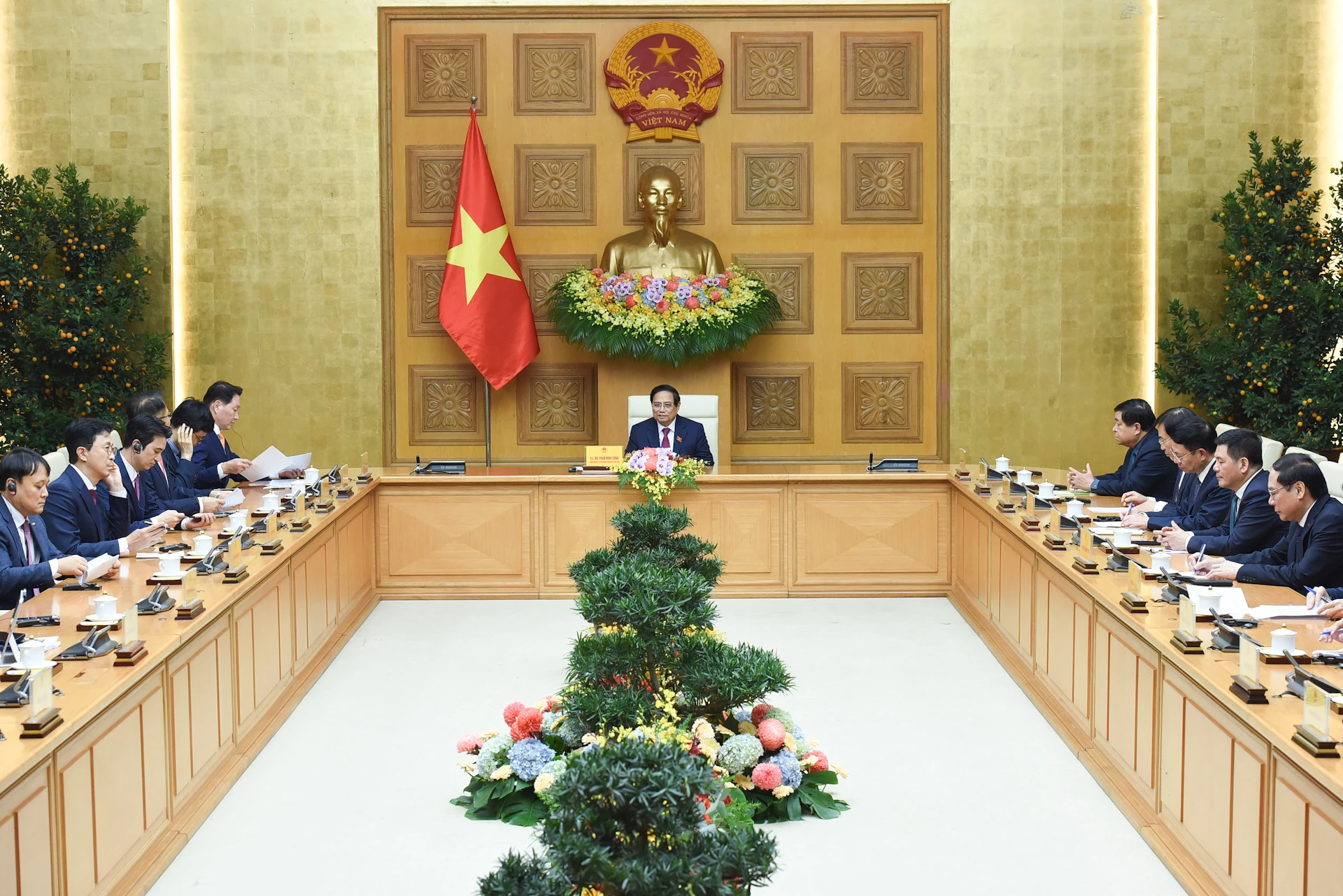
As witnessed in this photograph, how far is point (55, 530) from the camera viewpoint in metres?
5.56

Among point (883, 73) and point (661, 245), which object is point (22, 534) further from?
point (883, 73)

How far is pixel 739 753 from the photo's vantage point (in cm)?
438

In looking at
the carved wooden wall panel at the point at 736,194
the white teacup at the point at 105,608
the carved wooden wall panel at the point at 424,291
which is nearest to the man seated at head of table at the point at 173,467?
the white teacup at the point at 105,608

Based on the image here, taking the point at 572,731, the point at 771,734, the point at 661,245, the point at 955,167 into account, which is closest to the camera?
the point at 572,731

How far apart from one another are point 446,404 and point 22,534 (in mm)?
5158

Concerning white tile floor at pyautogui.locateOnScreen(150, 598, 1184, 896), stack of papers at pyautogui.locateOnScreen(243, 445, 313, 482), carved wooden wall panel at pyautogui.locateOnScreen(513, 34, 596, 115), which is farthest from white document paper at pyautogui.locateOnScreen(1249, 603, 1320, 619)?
carved wooden wall panel at pyautogui.locateOnScreen(513, 34, 596, 115)

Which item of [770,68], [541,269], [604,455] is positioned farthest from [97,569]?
[770,68]

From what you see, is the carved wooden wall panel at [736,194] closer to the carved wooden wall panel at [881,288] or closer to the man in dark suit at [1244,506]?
the carved wooden wall panel at [881,288]

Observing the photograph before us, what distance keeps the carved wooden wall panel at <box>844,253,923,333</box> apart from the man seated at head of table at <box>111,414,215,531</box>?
512 cm

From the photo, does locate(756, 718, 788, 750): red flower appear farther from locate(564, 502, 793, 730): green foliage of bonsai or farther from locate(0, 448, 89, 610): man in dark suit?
locate(0, 448, 89, 610): man in dark suit

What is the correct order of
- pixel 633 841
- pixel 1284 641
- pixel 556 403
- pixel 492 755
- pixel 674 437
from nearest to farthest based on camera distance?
pixel 633 841, pixel 1284 641, pixel 492 755, pixel 674 437, pixel 556 403

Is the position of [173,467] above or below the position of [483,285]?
below

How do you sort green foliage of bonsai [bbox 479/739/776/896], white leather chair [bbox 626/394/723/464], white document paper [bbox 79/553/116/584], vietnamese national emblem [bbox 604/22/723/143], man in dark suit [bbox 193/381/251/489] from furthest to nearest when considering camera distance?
vietnamese national emblem [bbox 604/22/723/143] < white leather chair [bbox 626/394/723/464] < man in dark suit [bbox 193/381/251/489] < white document paper [bbox 79/553/116/584] < green foliage of bonsai [bbox 479/739/776/896]

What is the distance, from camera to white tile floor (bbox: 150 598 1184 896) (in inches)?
160
